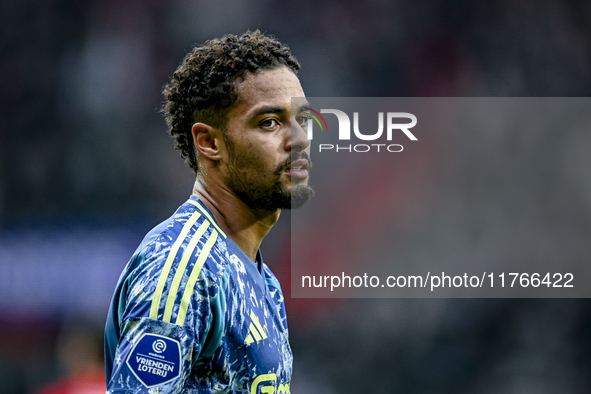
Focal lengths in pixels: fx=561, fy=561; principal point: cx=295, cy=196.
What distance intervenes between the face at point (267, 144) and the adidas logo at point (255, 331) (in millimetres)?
413

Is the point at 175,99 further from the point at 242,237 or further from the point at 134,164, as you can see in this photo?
the point at 134,164

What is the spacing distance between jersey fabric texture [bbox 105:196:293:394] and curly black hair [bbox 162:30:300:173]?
0.32 m

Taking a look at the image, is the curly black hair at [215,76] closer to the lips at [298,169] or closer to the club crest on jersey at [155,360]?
the lips at [298,169]

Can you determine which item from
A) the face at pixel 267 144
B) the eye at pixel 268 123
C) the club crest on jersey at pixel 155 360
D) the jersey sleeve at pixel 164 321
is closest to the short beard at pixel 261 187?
the face at pixel 267 144

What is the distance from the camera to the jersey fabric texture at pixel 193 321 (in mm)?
1396

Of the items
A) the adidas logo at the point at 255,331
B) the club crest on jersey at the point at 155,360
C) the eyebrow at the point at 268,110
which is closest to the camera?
the club crest on jersey at the point at 155,360

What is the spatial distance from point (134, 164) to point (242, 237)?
366cm

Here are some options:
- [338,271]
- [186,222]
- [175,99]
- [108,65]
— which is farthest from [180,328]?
[108,65]

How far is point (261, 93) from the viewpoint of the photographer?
73.4 inches

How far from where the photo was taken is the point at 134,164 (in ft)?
17.5

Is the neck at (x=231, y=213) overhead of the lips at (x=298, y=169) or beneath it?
beneath

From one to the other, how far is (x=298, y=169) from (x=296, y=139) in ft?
0.34

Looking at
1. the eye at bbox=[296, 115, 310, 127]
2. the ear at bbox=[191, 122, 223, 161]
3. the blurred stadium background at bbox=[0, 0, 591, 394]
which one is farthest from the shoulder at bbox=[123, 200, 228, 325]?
the blurred stadium background at bbox=[0, 0, 591, 394]

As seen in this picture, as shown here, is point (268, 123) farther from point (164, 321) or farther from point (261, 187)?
point (164, 321)
